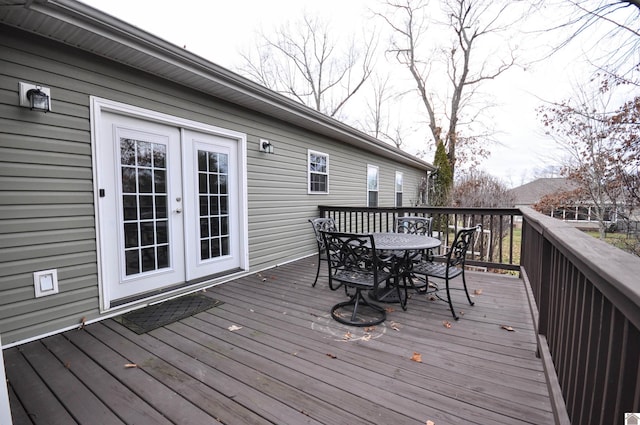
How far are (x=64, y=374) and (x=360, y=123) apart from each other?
18.4 metres

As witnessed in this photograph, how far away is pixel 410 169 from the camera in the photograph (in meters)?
11.9

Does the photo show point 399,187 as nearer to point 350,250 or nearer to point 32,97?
point 350,250

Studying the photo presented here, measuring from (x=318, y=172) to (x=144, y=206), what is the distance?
3.57 m

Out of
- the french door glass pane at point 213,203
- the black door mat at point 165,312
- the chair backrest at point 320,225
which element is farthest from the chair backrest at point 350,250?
the french door glass pane at point 213,203

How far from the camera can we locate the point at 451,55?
1491 centimetres

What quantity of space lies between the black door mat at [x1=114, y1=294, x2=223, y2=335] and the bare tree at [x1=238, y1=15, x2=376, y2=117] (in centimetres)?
1352

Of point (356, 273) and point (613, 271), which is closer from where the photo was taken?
point (613, 271)

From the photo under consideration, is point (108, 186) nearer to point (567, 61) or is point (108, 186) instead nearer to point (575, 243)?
point (575, 243)

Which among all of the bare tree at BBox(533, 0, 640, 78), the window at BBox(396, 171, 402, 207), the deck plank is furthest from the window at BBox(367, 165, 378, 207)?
A: the deck plank

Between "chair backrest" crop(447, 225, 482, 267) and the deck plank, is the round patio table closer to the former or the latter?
"chair backrest" crop(447, 225, 482, 267)

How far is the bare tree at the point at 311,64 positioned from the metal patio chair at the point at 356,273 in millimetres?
13736

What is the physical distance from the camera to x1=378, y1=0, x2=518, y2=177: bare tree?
1348 centimetres

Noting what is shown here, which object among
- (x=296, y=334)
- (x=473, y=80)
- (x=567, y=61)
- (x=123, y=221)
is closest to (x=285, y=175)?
(x=123, y=221)

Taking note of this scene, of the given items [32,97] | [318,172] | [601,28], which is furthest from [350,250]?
[601,28]
